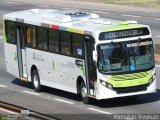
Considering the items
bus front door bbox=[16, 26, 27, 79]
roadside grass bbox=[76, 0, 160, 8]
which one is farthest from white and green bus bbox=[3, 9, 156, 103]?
roadside grass bbox=[76, 0, 160, 8]

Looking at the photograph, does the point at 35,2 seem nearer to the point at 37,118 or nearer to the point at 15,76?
the point at 15,76

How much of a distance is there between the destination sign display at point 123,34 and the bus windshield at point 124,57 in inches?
8.3

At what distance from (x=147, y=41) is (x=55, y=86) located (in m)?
4.05

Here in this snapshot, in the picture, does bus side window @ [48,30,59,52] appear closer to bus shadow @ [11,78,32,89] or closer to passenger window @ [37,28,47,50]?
passenger window @ [37,28,47,50]

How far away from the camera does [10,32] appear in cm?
2867

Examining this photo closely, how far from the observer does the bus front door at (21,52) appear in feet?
91.2

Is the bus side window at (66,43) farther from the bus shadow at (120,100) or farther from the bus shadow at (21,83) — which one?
the bus shadow at (21,83)

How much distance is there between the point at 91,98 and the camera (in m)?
24.0

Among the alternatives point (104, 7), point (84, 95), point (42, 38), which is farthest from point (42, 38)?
point (104, 7)

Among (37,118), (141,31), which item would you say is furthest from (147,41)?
(37,118)

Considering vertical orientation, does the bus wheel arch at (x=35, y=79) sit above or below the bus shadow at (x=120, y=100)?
below

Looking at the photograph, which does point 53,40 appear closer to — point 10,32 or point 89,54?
point 89,54

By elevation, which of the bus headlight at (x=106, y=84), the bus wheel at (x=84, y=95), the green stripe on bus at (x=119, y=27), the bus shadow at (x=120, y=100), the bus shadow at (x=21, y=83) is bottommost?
the bus shadow at (x=21, y=83)

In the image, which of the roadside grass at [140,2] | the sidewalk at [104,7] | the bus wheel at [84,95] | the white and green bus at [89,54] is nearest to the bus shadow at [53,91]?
the white and green bus at [89,54]
